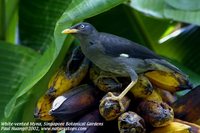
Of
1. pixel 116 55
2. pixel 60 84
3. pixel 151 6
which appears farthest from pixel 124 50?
pixel 151 6

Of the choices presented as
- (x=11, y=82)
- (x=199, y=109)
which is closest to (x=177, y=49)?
(x=11, y=82)

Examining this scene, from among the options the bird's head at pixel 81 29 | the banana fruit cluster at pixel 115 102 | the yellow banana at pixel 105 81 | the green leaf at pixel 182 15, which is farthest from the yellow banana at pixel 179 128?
the green leaf at pixel 182 15

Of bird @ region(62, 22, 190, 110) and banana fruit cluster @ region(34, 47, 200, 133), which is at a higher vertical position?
bird @ region(62, 22, 190, 110)

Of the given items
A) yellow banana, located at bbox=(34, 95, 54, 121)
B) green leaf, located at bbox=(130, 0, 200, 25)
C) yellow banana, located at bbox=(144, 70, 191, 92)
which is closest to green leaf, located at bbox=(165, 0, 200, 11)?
green leaf, located at bbox=(130, 0, 200, 25)

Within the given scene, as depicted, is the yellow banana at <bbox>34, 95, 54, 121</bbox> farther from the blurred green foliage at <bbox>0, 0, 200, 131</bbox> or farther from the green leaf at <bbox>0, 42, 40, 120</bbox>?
the green leaf at <bbox>0, 42, 40, 120</bbox>

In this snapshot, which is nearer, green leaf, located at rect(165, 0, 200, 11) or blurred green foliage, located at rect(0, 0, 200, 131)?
blurred green foliage, located at rect(0, 0, 200, 131)

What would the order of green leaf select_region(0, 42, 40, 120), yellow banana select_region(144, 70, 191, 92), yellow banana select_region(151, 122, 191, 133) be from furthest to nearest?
green leaf select_region(0, 42, 40, 120) < yellow banana select_region(144, 70, 191, 92) < yellow banana select_region(151, 122, 191, 133)
